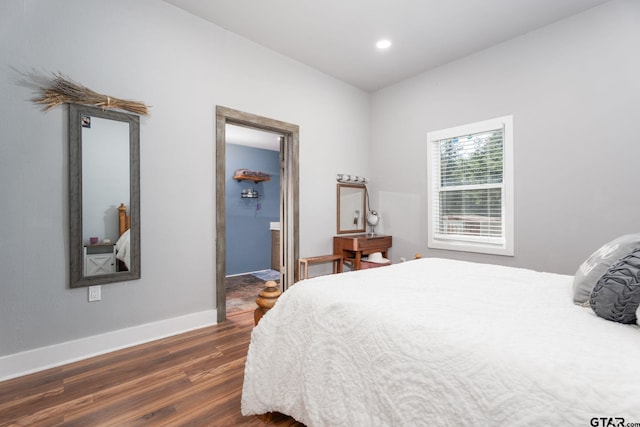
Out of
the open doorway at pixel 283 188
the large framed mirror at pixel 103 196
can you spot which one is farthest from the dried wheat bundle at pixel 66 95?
the open doorway at pixel 283 188

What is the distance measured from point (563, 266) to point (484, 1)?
8.17 feet

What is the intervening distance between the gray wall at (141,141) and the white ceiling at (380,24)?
9.6 inches

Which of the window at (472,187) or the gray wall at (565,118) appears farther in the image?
the window at (472,187)

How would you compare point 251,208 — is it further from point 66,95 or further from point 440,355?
point 440,355

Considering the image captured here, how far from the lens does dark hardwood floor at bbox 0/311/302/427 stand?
1.53 meters

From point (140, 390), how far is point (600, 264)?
98.3 inches

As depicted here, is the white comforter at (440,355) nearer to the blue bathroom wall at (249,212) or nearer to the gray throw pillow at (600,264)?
the gray throw pillow at (600,264)

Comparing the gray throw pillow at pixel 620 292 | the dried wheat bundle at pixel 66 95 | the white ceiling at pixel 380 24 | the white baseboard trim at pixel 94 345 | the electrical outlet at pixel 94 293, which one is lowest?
the white baseboard trim at pixel 94 345

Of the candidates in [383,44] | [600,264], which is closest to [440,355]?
[600,264]

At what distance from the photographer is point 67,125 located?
6.92ft

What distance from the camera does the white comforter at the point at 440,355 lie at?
717mm

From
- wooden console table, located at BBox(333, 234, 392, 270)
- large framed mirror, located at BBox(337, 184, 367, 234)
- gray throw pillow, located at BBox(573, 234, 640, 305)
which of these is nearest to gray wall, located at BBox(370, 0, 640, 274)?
wooden console table, located at BBox(333, 234, 392, 270)

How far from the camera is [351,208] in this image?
166 inches

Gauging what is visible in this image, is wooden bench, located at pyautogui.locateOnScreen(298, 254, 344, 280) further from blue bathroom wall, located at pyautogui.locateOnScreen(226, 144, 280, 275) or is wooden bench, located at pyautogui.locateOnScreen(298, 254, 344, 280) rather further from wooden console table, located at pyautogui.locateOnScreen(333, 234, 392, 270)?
blue bathroom wall, located at pyautogui.locateOnScreen(226, 144, 280, 275)
